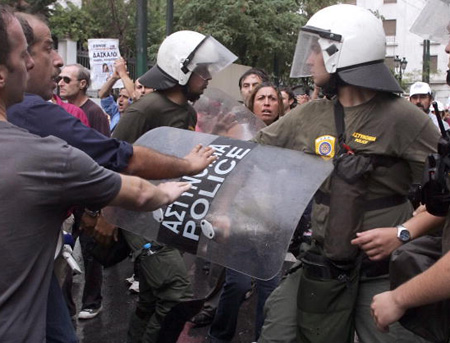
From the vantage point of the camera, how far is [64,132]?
8.26 ft

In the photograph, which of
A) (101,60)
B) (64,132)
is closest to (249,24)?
(101,60)

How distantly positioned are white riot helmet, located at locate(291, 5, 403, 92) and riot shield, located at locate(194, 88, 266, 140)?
0.84m

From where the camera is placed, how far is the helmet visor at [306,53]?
2.84 metres

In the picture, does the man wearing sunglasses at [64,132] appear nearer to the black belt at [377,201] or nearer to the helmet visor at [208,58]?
the black belt at [377,201]

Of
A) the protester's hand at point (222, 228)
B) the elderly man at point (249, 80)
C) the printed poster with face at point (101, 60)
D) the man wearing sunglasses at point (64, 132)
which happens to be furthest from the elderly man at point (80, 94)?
the protester's hand at point (222, 228)

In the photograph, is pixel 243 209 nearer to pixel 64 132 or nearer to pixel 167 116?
pixel 64 132

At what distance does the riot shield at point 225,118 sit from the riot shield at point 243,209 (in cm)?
66

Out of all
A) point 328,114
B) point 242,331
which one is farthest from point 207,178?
point 242,331

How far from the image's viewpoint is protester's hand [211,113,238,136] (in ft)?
11.4

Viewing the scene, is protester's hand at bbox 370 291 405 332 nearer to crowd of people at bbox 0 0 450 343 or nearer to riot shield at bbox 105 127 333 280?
crowd of people at bbox 0 0 450 343

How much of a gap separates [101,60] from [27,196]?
732 centimetres

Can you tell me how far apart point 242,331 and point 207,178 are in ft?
7.33

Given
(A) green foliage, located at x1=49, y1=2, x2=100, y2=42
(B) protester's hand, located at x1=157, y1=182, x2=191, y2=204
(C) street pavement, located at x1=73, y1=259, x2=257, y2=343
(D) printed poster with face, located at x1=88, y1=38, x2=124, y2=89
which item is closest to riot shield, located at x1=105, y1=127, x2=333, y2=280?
(B) protester's hand, located at x1=157, y1=182, x2=191, y2=204

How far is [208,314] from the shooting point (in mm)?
4648
